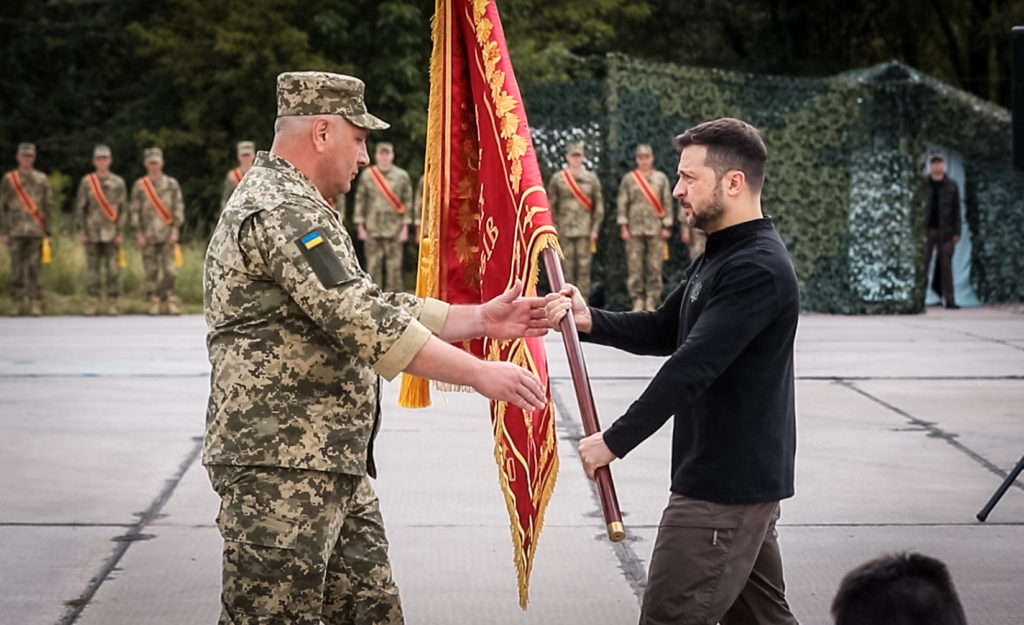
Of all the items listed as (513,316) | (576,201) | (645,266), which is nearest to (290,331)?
(513,316)

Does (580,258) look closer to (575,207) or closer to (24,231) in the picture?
(575,207)

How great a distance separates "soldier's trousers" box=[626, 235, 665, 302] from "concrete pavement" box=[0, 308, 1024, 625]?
19.9 feet

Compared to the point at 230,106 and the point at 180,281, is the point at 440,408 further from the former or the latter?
the point at 230,106

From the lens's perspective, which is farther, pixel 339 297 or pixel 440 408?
pixel 440 408

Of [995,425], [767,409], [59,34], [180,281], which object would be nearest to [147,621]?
[767,409]

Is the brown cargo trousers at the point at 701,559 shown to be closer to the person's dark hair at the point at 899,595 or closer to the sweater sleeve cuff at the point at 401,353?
the sweater sleeve cuff at the point at 401,353

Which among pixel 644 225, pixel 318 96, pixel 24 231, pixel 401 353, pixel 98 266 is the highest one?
pixel 318 96

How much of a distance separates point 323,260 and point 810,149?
659 inches

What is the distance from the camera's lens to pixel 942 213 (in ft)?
67.2

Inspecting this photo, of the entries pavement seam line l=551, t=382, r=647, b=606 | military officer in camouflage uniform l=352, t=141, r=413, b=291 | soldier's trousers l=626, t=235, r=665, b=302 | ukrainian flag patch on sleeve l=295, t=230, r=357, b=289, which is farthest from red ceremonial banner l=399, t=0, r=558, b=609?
military officer in camouflage uniform l=352, t=141, r=413, b=291

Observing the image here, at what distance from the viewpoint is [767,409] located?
3.93 meters

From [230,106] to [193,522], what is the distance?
2482 cm

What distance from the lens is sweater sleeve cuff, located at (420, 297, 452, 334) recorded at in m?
4.39

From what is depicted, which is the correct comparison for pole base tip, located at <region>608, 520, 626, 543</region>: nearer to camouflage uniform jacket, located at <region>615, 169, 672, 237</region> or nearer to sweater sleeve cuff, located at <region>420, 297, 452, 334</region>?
sweater sleeve cuff, located at <region>420, 297, 452, 334</region>
